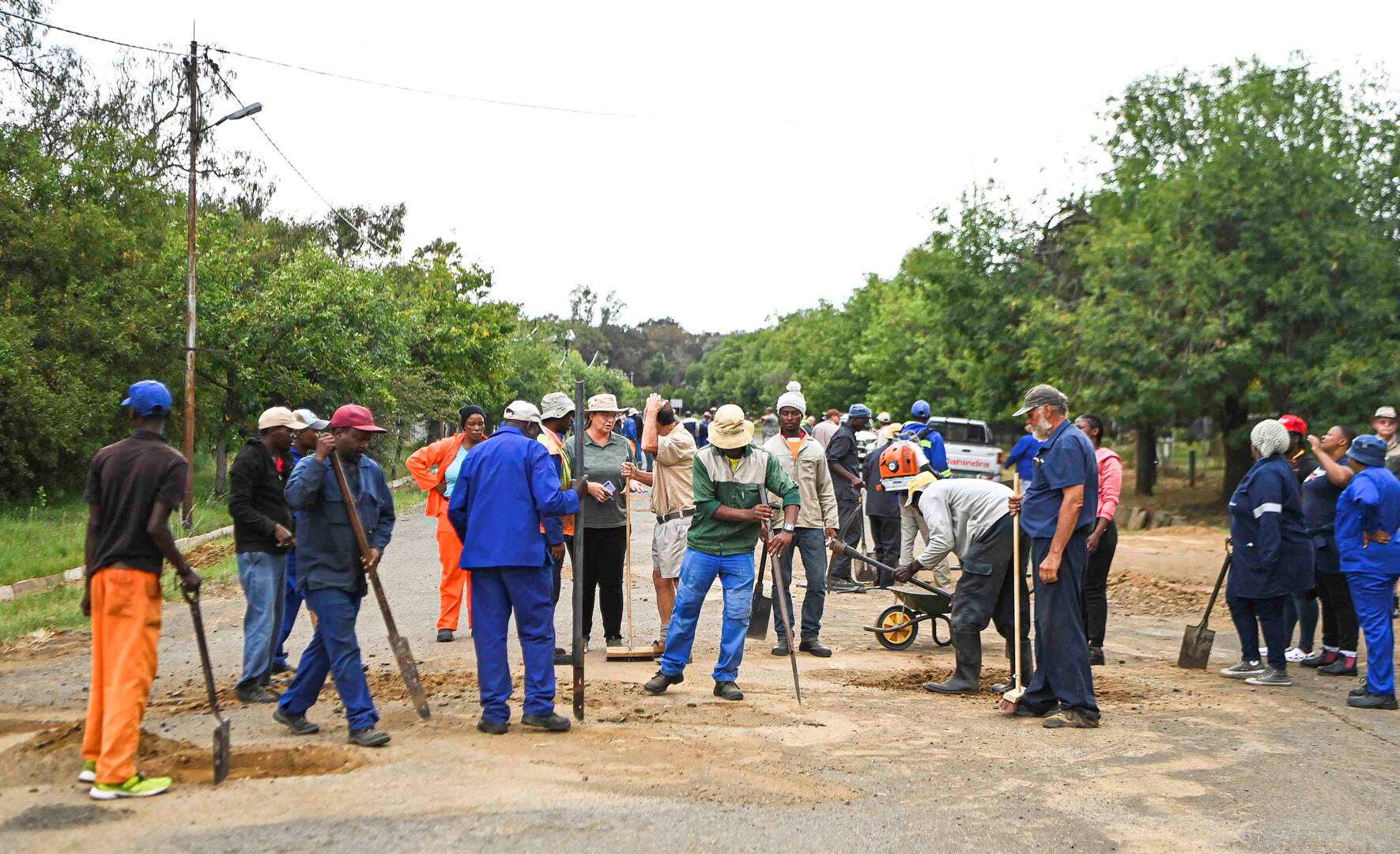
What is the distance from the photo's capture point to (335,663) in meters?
6.84

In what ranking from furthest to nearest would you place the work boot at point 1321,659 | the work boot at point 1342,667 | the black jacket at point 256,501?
the work boot at point 1321,659
the work boot at point 1342,667
the black jacket at point 256,501

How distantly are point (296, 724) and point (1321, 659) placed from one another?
25.5 ft

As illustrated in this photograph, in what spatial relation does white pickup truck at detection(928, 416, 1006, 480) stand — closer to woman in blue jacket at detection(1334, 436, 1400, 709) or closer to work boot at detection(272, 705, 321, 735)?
woman in blue jacket at detection(1334, 436, 1400, 709)

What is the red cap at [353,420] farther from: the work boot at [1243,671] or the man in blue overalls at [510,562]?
the work boot at [1243,671]

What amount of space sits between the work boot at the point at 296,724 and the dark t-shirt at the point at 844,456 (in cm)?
793

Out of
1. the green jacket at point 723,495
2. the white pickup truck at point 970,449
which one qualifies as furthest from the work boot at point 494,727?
the white pickup truck at point 970,449

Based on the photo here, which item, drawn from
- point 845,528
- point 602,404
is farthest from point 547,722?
point 845,528

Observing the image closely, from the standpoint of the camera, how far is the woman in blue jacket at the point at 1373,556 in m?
8.45

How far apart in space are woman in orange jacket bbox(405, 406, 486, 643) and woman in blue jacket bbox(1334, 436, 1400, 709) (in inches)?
257

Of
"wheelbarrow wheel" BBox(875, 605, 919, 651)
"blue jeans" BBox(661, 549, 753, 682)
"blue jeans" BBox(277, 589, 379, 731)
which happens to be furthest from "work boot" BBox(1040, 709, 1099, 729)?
"blue jeans" BBox(277, 589, 379, 731)

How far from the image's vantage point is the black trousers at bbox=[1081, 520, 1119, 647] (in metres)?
9.96

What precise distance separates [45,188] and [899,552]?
18.5 meters

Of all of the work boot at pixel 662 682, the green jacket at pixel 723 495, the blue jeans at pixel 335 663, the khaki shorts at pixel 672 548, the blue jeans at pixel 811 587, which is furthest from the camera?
the blue jeans at pixel 811 587

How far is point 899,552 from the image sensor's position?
47.3 feet
